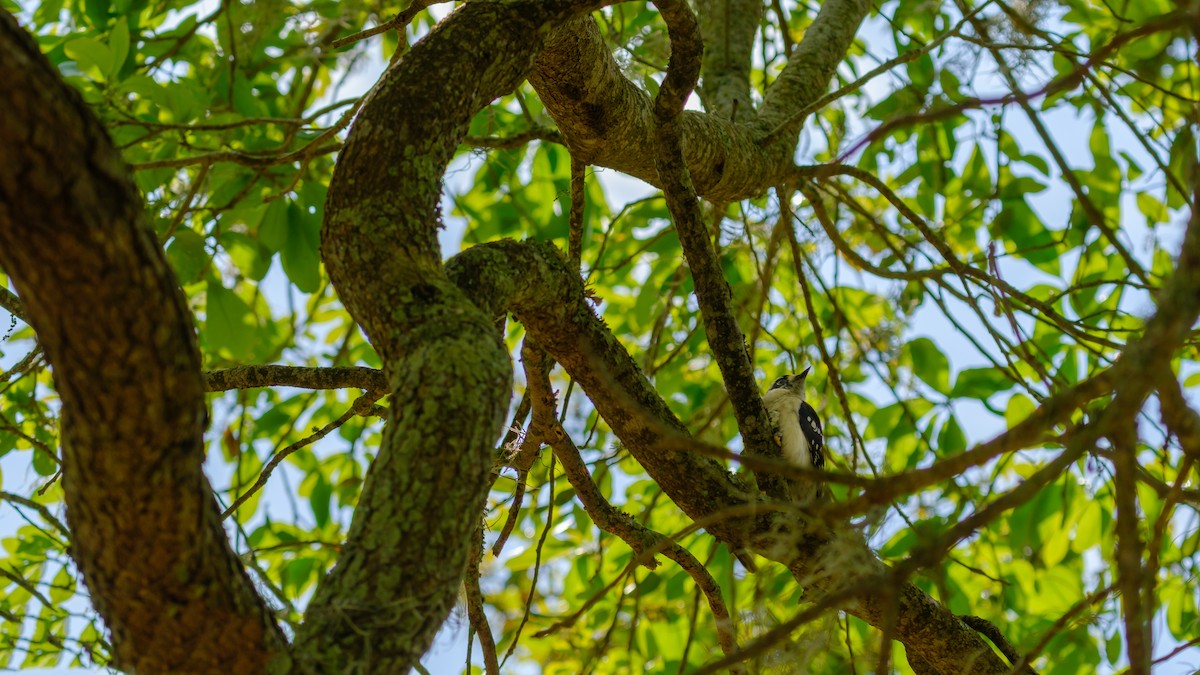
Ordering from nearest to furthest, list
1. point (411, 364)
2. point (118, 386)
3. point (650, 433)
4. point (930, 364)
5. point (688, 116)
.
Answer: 1. point (118, 386)
2. point (411, 364)
3. point (650, 433)
4. point (688, 116)
5. point (930, 364)

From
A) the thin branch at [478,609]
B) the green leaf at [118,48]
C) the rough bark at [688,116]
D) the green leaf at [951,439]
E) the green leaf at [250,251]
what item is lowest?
the thin branch at [478,609]

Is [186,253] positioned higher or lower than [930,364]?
higher

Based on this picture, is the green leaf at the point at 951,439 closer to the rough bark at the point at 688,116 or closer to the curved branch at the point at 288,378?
the rough bark at the point at 688,116

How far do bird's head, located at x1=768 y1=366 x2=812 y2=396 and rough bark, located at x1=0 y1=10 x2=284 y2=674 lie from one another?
135 inches

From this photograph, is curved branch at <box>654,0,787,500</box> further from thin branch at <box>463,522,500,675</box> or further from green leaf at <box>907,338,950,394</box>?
green leaf at <box>907,338,950,394</box>

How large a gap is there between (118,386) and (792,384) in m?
3.73

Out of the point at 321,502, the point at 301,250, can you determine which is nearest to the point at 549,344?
the point at 301,250

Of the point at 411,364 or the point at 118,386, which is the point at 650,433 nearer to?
the point at 411,364

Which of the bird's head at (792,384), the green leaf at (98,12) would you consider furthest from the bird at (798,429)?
the green leaf at (98,12)

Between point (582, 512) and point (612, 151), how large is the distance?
5.67ft

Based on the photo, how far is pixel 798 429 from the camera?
4586 millimetres

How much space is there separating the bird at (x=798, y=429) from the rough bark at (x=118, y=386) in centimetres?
334

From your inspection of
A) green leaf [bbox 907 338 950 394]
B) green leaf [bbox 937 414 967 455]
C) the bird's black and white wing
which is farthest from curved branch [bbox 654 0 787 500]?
the bird's black and white wing

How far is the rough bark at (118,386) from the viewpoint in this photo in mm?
994
